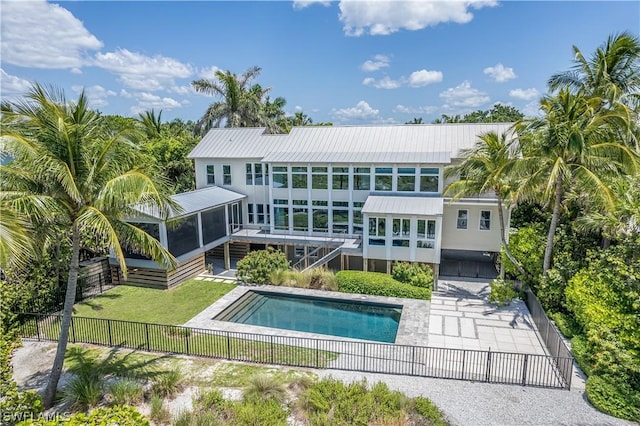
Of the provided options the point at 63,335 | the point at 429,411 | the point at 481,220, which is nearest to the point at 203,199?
the point at 63,335

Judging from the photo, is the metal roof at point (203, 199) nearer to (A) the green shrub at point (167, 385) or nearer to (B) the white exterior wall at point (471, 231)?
(A) the green shrub at point (167, 385)

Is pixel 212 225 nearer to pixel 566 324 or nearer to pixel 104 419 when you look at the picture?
pixel 104 419

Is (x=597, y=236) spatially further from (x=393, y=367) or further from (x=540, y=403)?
(x=393, y=367)

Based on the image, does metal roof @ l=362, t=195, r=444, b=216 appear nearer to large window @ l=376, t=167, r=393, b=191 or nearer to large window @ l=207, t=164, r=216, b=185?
large window @ l=376, t=167, r=393, b=191

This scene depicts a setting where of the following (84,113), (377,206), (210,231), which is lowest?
(210,231)

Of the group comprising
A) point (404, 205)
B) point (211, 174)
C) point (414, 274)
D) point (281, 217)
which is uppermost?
point (211, 174)

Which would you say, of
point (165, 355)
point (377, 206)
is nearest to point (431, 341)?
point (377, 206)
